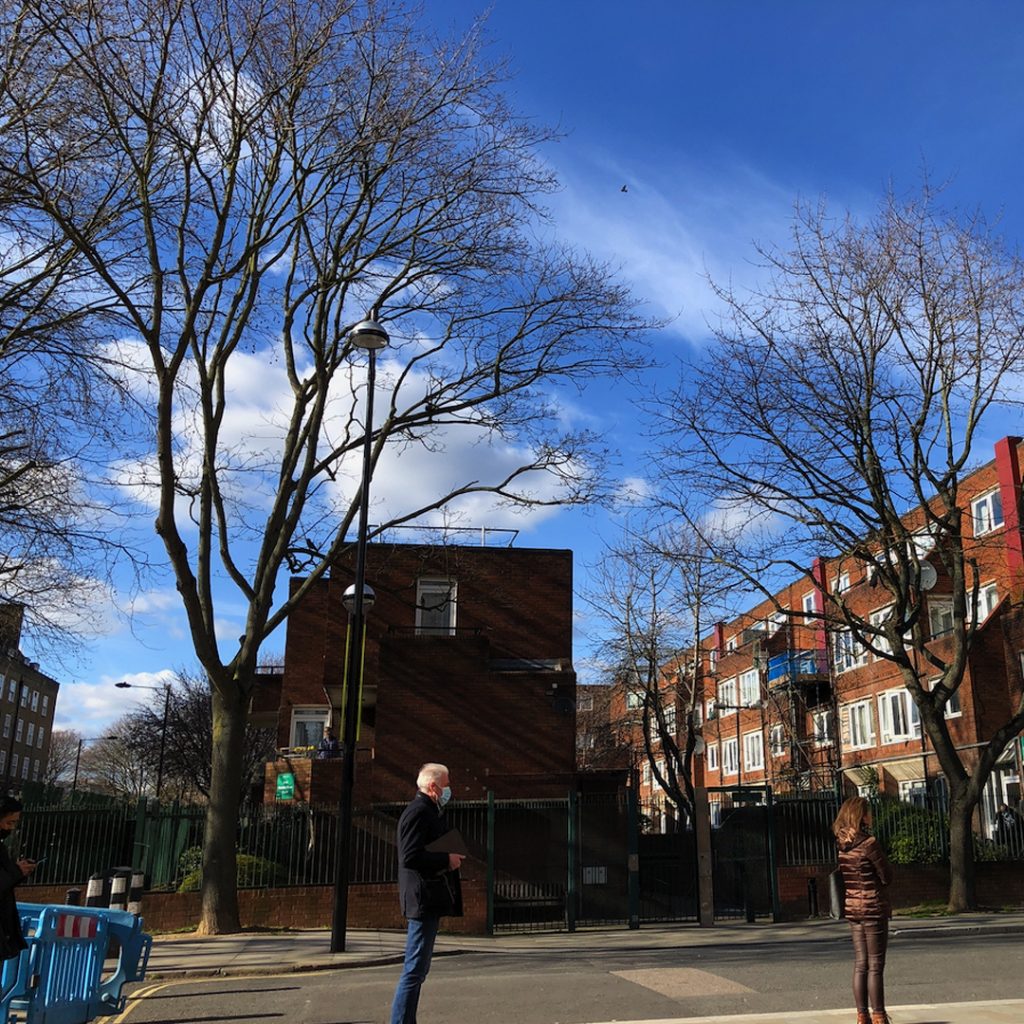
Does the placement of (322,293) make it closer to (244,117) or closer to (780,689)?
(244,117)

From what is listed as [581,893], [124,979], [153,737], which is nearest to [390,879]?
[581,893]

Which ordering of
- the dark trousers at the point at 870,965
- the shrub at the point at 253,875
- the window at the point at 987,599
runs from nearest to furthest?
the dark trousers at the point at 870,965 < the shrub at the point at 253,875 < the window at the point at 987,599

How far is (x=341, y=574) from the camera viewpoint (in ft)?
96.5

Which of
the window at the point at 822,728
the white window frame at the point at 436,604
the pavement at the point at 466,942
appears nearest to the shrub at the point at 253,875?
the pavement at the point at 466,942

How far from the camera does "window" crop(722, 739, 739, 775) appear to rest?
5691cm

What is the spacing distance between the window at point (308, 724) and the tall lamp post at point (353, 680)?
645 inches

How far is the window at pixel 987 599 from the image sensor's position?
108 feet

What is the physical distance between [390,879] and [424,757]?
762cm

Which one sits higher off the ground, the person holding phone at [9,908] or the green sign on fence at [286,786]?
the green sign on fence at [286,786]

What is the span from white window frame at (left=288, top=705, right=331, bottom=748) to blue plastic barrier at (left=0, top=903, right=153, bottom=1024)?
2266 cm

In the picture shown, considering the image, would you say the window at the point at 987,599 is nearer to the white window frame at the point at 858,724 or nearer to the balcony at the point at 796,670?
the white window frame at the point at 858,724

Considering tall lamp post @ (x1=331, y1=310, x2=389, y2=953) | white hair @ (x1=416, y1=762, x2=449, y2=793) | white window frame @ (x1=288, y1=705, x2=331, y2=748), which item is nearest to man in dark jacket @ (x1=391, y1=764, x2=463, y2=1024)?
white hair @ (x1=416, y1=762, x2=449, y2=793)

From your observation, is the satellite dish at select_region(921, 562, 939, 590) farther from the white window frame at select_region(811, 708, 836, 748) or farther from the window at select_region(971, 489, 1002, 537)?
the white window frame at select_region(811, 708, 836, 748)

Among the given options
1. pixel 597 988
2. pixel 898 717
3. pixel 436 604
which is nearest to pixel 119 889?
pixel 597 988
